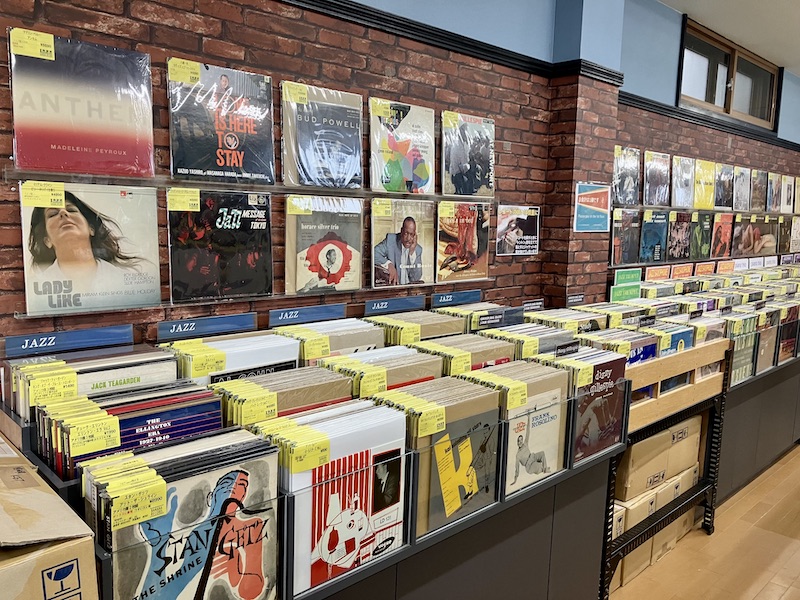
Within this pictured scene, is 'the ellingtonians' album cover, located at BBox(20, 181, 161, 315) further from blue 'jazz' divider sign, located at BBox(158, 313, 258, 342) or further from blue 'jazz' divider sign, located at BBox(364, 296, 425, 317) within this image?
blue 'jazz' divider sign, located at BBox(364, 296, 425, 317)

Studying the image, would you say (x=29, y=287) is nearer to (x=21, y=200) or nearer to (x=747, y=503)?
(x=21, y=200)

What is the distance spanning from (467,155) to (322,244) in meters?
1.00

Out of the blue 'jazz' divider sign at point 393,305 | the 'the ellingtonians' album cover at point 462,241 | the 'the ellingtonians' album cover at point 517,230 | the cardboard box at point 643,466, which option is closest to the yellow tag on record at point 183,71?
the blue 'jazz' divider sign at point 393,305

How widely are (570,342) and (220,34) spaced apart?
5.78 ft

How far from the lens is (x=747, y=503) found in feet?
12.6

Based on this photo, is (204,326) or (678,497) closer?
(204,326)

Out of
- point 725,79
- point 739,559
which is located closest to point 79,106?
point 739,559

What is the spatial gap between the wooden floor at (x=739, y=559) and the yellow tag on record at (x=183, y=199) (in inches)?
99.8

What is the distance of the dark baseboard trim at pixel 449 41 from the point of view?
249cm

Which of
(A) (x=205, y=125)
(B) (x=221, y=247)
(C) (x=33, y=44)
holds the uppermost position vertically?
(C) (x=33, y=44)

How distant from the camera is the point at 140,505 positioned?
3.72ft

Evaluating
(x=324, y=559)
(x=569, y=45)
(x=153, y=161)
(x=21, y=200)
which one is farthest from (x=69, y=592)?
(x=569, y=45)

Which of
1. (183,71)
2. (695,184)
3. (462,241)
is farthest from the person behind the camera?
(695,184)

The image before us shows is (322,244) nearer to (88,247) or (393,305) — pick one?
(393,305)
